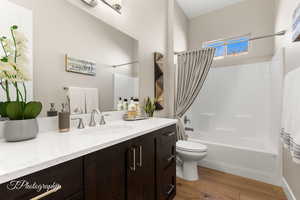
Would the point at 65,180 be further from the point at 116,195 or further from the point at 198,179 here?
the point at 198,179

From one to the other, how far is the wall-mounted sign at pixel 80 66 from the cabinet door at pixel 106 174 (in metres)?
0.73

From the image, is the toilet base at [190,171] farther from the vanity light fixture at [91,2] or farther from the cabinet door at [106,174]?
the vanity light fixture at [91,2]

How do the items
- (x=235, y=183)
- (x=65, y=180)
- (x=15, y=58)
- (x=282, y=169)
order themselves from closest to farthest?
(x=65, y=180), (x=15, y=58), (x=282, y=169), (x=235, y=183)

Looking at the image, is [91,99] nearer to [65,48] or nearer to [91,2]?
[65,48]

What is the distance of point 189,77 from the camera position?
2.29m

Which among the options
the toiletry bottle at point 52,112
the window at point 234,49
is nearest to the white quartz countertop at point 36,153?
the toiletry bottle at point 52,112

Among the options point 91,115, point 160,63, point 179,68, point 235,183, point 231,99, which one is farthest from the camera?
point 231,99

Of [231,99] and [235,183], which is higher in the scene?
[231,99]

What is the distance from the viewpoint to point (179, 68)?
7.89 ft

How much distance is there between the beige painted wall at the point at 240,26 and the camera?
2.56 m

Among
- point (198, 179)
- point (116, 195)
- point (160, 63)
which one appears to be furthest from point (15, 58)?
point (198, 179)

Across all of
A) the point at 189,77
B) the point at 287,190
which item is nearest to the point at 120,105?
the point at 189,77

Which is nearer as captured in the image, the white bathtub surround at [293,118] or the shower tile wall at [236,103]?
the white bathtub surround at [293,118]

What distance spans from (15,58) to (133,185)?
1.01 metres
